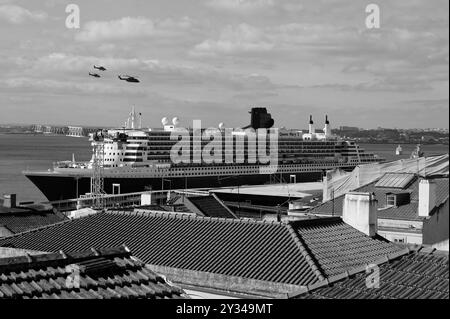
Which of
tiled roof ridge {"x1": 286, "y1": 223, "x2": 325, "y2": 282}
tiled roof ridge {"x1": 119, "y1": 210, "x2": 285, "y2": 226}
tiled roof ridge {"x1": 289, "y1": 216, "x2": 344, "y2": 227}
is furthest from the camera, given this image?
tiled roof ridge {"x1": 119, "y1": 210, "x2": 285, "y2": 226}

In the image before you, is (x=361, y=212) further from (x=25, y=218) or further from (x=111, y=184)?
(x=111, y=184)

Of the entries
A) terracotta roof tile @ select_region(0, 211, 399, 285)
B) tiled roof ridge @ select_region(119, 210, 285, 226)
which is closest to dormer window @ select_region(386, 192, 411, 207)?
terracotta roof tile @ select_region(0, 211, 399, 285)

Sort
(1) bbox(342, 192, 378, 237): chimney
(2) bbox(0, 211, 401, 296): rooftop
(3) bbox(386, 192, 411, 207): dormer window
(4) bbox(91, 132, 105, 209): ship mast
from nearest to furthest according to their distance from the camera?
(2) bbox(0, 211, 401, 296): rooftop, (1) bbox(342, 192, 378, 237): chimney, (3) bbox(386, 192, 411, 207): dormer window, (4) bbox(91, 132, 105, 209): ship mast

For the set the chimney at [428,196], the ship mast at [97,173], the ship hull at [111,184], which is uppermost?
the chimney at [428,196]

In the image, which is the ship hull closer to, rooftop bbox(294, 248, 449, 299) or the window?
the window

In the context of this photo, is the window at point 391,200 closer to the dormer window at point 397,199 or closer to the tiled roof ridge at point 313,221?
the dormer window at point 397,199

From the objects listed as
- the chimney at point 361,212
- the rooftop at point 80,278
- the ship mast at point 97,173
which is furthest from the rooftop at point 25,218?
the ship mast at point 97,173
